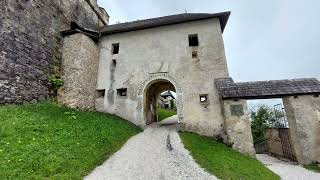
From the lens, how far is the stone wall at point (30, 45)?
30.6 feet

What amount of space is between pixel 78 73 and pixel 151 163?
8251mm

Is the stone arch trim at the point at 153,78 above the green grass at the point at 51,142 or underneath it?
above

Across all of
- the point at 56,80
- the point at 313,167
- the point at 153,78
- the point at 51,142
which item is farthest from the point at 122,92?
the point at 313,167

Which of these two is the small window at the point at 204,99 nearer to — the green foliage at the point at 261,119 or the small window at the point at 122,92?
the small window at the point at 122,92

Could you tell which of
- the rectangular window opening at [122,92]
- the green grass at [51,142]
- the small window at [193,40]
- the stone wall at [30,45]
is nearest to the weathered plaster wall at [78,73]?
the stone wall at [30,45]

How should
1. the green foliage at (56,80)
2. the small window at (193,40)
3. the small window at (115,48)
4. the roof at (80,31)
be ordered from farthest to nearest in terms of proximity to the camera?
the small window at (115,48) < the small window at (193,40) < the roof at (80,31) < the green foliage at (56,80)

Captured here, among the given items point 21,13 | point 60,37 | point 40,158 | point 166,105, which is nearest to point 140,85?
point 60,37

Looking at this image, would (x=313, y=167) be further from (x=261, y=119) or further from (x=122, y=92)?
(x=261, y=119)

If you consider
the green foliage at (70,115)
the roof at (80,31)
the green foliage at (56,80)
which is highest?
the roof at (80,31)

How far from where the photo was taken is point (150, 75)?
1339cm

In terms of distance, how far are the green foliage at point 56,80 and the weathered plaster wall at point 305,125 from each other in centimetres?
1223

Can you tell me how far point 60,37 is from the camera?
13.4m

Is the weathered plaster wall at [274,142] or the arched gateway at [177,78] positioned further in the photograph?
the weathered plaster wall at [274,142]

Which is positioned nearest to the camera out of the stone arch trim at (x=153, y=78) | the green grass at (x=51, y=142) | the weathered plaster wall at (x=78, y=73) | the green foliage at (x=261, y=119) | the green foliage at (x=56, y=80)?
the green grass at (x=51, y=142)
